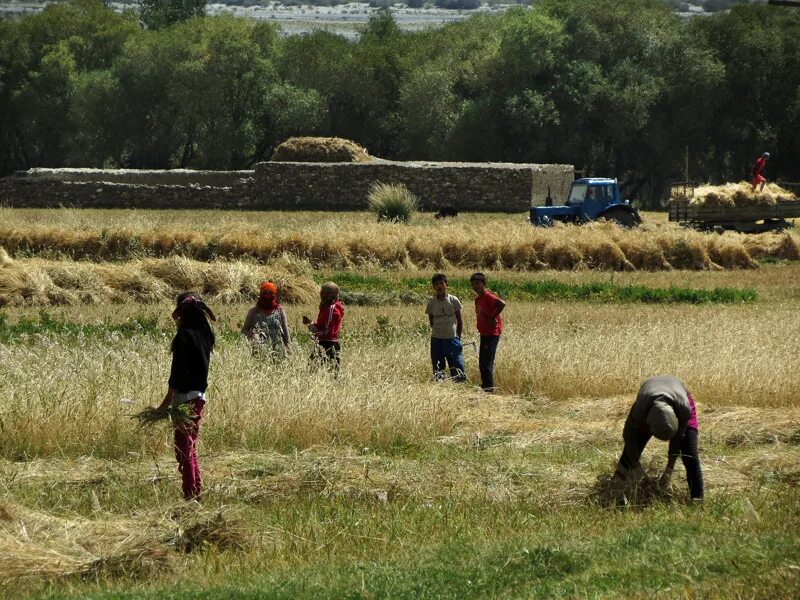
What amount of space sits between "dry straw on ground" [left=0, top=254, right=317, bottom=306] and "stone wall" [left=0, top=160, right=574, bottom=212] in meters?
20.5

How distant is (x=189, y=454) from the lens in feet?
33.0

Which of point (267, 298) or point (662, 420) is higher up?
point (662, 420)

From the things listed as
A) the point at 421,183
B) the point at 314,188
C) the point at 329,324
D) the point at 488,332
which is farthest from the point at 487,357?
the point at 314,188

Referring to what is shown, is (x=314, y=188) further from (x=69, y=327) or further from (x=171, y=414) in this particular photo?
(x=171, y=414)

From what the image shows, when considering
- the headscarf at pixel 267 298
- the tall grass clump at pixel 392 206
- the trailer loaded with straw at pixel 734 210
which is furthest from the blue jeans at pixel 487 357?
the trailer loaded with straw at pixel 734 210

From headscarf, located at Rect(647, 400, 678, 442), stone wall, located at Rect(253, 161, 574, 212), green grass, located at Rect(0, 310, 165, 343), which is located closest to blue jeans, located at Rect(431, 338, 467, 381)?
green grass, located at Rect(0, 310, 165, 343)

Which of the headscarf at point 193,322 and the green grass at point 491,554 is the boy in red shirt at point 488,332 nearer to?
the green grass at point 491,554

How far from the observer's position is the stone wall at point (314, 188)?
45.4 meters

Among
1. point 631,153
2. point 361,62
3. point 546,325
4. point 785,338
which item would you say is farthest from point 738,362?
point 361,62

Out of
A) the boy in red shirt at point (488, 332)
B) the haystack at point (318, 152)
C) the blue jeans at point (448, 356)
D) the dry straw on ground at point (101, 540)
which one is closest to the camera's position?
the dry straw on ground at point (101, 540)

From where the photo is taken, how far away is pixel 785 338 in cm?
1859

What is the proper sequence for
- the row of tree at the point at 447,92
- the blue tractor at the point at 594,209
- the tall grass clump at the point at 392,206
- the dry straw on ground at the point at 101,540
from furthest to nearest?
the row of tree at the point at 447,92 → the tall grass clump at the point at 392,206 → the blue tractor at the point at 594,209 → the dry straw on ground at the point at 101,540

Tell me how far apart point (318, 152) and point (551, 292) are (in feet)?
77.2

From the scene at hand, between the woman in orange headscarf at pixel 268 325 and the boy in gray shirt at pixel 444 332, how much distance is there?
206 cm
